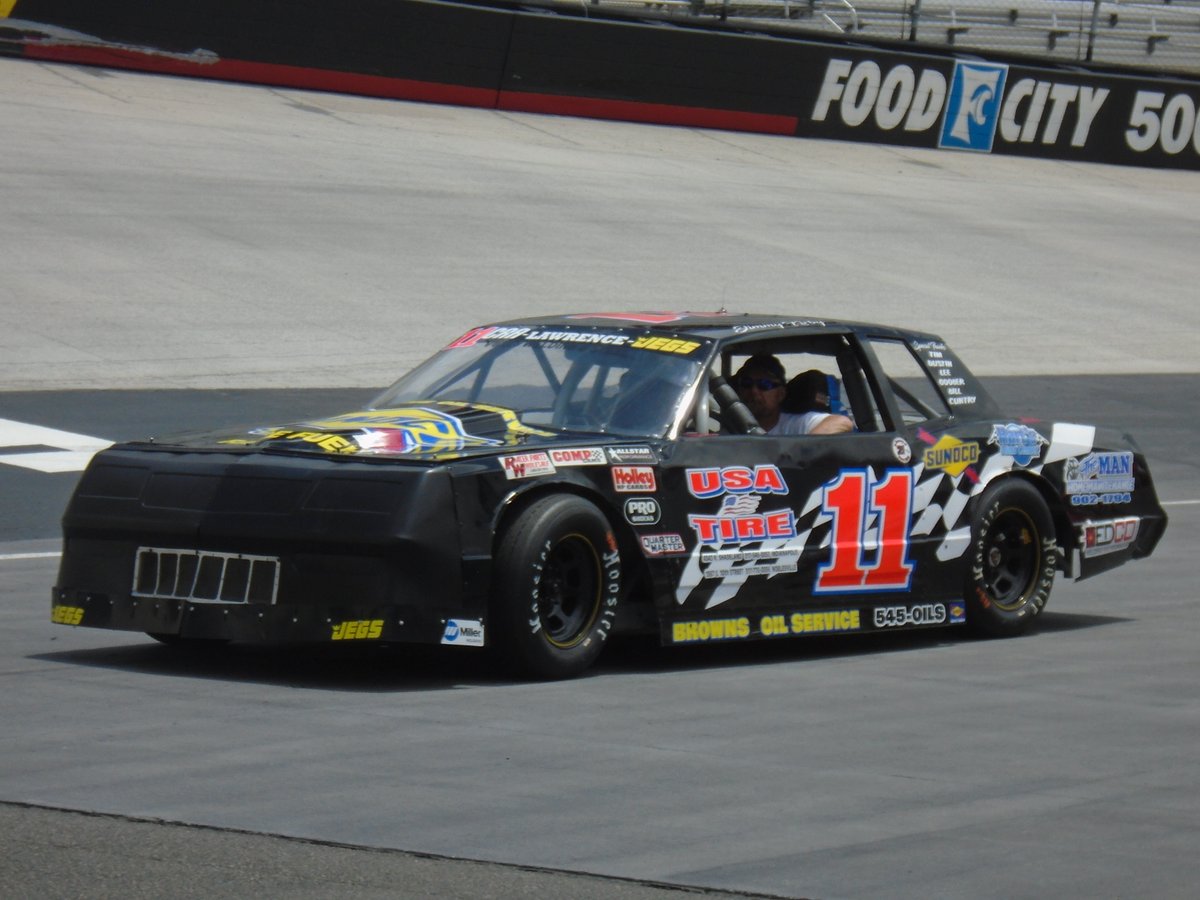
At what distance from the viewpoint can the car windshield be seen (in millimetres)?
8211

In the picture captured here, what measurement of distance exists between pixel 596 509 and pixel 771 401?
150 cm

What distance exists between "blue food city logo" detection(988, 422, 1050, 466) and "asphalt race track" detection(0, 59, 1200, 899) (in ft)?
2.66

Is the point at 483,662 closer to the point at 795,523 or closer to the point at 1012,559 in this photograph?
the point at 795,523

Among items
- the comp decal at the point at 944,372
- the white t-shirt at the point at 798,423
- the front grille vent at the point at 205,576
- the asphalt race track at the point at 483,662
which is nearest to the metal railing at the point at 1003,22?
the asphalt race track at the point at 483,662

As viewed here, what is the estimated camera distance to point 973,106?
35656mm

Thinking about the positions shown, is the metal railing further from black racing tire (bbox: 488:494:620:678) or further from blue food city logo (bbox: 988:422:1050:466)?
black racing tire (bbox: 488:494:620:678)

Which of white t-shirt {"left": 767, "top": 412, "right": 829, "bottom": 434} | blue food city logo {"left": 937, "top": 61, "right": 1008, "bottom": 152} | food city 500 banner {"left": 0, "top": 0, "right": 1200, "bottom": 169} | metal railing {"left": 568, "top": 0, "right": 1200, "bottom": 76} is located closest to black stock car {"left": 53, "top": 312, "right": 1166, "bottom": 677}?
white t-shirt {"left": 767, "top": 412, "right": 829, "bottom": 434}

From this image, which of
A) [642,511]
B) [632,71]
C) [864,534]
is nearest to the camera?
[642,511]

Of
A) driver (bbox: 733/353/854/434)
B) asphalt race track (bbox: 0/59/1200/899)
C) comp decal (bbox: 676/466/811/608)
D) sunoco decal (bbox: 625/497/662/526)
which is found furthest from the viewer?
driver (bbox: 733/353/854/434)

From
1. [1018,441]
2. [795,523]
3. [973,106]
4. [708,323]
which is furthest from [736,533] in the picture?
[973,106]

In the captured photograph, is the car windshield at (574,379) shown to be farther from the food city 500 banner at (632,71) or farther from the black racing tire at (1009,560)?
the food city 500 banner at (632,71)

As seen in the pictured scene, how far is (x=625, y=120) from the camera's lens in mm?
32625

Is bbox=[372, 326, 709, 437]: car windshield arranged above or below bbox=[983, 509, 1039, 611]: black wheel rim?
above

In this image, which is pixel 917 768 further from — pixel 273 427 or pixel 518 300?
pixel 518 300
